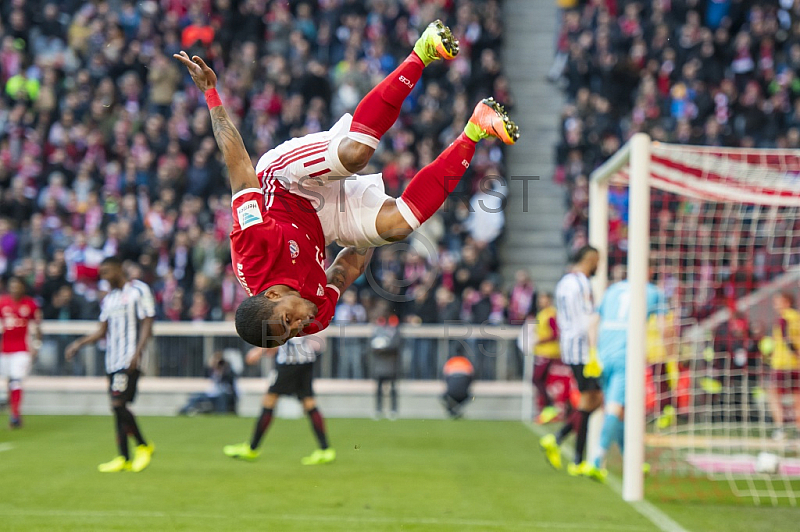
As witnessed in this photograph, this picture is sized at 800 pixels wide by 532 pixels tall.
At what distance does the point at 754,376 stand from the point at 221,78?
10.5m

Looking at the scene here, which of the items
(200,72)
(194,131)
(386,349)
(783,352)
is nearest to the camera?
(200,72)

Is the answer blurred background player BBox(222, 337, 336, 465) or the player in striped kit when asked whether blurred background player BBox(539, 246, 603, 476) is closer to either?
blurred background player BBox(222, 337, 336, 465)

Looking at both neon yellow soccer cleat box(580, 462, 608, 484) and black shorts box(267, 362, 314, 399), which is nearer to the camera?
neon yellow soccer cleat box(580, 462, 608, 484)

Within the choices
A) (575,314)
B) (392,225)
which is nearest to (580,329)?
(575,314)

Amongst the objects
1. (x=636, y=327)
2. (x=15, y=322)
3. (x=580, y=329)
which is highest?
(x=636, y=327)

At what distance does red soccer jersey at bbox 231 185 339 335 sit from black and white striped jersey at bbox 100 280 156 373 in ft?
12.8

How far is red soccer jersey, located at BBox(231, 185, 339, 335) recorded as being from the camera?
15.9 ft

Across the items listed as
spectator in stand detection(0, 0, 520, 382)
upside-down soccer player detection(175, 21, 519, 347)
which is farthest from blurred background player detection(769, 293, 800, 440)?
upside-down soccer player detection(175, 21, 519, 347)

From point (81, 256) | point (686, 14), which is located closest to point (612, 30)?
point (686, 14)

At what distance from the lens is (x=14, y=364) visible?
12484mm

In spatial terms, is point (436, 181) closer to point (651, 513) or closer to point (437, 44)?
point (437, 44)

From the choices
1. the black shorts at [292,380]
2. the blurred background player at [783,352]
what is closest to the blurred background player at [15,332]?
the black shorts at [292,380]

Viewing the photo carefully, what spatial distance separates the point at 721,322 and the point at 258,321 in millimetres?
10122

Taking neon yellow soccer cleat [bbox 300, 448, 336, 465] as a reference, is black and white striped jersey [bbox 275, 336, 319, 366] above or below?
above
